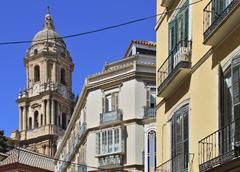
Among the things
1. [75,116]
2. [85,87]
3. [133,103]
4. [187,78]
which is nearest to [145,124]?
[133,103]

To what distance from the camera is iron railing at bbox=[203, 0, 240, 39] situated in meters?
13.0

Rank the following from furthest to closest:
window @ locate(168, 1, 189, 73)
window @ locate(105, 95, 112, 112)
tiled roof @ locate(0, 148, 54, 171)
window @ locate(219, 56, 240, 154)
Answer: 1. tiled roof @ locate(0, 148, 54, 171)
2. window @ locate(105, 95, 112, 112)
3. window @ locate(168, 1, 189, 73)
4. window @ locate(219, 56, 240, 154)

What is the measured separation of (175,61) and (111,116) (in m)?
23.6

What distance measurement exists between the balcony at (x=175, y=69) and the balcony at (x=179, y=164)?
160 centimetres

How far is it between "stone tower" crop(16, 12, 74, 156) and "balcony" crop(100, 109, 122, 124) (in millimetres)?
52079

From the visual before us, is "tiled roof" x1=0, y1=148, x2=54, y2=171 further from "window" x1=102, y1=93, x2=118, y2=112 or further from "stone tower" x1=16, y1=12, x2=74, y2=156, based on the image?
"stone tower" x1=16, y1=12, x2=74, y2=156

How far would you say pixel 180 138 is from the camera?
1584cm

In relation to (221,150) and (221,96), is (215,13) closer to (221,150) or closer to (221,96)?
(221,96)

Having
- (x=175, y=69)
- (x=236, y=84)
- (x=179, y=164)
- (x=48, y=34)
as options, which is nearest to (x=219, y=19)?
(x=236, y=84)

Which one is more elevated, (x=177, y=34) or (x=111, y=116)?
(x=111, y=116)

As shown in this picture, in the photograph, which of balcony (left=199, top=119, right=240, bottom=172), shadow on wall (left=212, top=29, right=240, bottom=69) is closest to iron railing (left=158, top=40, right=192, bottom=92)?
shadow on wall (left=212, top=29, right=240, bottom=69)

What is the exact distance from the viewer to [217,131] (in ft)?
43.3

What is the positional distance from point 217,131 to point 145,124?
2469 centimetres

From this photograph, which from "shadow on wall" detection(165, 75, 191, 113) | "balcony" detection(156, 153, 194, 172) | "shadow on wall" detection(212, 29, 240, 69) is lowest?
"balcony" detection(156, 153, 194, 172)
